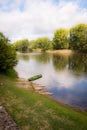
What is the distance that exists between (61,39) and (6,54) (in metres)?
107

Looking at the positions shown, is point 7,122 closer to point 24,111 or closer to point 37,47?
point 24,111

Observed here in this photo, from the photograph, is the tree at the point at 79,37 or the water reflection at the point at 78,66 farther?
the tree at the point at 79,37

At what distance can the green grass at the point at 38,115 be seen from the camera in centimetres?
1844

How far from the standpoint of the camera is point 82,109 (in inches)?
1002

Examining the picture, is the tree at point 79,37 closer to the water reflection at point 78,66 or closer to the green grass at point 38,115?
the water reflection at point 78,66

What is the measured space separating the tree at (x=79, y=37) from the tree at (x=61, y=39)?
10.0m

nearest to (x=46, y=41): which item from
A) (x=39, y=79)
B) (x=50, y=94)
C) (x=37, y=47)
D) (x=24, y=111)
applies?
(x=37, y=47)

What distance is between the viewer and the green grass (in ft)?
60.5

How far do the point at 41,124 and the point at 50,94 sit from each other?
45.9 ft

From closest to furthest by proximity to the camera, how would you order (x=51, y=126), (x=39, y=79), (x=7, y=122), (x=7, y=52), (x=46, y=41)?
(x=7, y=122)
(x=51, y=126)
(x=7, y=52)
(x=39, y=79)
(x=46, y=41)

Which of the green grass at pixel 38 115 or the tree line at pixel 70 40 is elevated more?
the tree line at pixel 70 40

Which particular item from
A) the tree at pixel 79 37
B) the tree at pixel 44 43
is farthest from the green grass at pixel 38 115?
the tree at pixel 44 43

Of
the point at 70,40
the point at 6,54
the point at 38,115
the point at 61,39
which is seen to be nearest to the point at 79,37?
the point at 70,40

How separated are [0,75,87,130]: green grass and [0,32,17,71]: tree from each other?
15.4m
